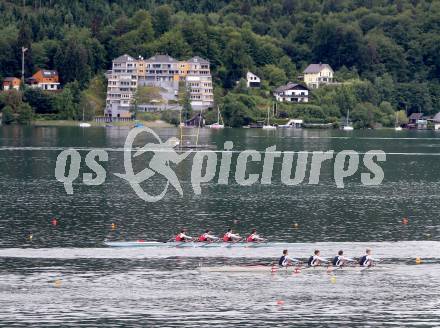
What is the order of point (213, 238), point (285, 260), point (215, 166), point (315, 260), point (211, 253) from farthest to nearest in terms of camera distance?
1. point (215, 166)
2. point (213, 238)
3. point (211, 253)
4. point (315, 260)
5. point (285, 260)

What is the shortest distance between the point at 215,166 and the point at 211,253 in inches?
2428

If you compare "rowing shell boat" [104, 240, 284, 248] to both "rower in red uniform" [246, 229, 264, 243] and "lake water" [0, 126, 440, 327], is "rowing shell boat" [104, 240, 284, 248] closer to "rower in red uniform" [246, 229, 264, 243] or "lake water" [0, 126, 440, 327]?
"rower in red uniform" [246, 229, 264, 243]

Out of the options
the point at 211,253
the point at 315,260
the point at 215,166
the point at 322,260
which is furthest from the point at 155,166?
the point at 315,260

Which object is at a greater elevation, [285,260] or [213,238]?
[213,238]

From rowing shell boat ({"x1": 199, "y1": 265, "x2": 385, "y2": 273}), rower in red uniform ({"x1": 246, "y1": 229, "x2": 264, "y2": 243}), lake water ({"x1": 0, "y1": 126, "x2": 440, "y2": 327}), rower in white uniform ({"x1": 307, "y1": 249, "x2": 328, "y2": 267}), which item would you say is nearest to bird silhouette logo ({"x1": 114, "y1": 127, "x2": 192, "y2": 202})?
lake water ({"x1": 0, "y1": 126, "x2": 440, "y2": 327})

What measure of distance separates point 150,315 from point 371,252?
20.5 metres

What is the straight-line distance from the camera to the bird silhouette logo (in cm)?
10301

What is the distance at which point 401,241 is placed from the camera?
7219cm

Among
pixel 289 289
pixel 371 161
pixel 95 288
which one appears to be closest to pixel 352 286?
pixel 289 289

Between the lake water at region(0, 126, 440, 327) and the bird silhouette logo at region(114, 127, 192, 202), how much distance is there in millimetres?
1294

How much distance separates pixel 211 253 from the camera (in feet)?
220

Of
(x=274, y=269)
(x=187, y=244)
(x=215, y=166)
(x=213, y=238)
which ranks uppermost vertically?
(x=215, y=166)

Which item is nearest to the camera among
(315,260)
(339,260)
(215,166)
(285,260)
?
(285,260)

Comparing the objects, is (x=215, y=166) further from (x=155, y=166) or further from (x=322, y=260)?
(x=322, y=260)
